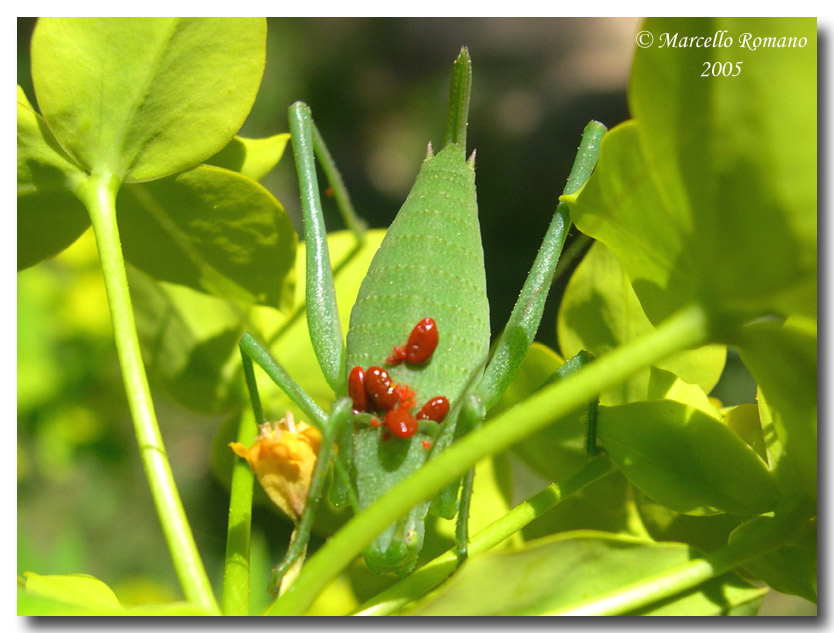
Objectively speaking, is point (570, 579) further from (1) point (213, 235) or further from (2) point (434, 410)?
(1) point (213, 235)

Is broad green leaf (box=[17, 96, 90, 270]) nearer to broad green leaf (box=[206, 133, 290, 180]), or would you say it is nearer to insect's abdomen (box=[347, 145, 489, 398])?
broad green leaf (box=[206, 133, 290, 180])

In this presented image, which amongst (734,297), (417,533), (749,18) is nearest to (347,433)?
(417,533)

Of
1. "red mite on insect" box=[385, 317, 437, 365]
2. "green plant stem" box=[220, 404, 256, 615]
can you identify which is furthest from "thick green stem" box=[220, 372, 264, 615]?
"red mite on insect" box=[385, 317, 437, 365]

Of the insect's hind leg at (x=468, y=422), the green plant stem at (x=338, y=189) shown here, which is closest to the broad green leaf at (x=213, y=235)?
the green plant stem at (x=338, y=189)

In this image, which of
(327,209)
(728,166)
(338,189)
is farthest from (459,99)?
(327,209)

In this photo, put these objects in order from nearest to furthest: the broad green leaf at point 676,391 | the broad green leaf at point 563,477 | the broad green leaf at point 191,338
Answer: the broad green leaf at point 676,391
the broad green leaf at point 563,477
the broad green leaf at point 191,338

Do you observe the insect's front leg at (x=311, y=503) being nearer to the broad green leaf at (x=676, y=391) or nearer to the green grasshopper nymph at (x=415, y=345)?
the green grasshopper nymph at (x=415, y=345)

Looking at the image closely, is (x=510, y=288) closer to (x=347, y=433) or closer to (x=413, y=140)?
(x=413, y=140)
